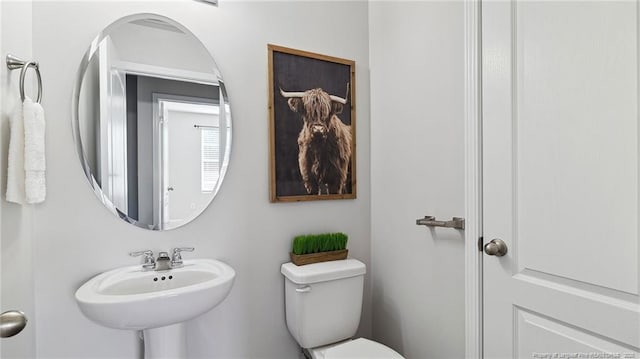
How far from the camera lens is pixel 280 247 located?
172 cm

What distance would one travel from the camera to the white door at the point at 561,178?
904 millimetres

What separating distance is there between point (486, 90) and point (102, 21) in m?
1.57

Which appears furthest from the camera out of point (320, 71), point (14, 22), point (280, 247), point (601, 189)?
point (320, 71)

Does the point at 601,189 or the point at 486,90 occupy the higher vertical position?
the point at 486,90

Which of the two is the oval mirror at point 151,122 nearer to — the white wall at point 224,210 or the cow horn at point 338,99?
the white wall at point 224,210

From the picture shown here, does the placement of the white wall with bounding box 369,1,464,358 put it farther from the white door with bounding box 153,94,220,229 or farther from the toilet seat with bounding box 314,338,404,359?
the white door with bounding box 153,94,220,229

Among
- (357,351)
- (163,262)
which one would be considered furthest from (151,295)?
(357,351)

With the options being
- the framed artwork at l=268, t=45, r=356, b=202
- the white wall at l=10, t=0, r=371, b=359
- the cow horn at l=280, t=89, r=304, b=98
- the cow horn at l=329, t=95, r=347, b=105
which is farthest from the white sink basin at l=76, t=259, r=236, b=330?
the cow horn at l=329, t=95, r=347, b=105

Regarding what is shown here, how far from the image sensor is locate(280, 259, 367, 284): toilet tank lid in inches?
60.8

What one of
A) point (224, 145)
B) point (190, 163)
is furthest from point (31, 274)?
point (224, 145)

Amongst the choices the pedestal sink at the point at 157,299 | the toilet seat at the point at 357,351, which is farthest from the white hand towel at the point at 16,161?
the toilet seat at the point at 357,351

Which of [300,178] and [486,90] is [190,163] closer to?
[300,178]

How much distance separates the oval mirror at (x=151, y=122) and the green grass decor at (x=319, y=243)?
0.50 metres

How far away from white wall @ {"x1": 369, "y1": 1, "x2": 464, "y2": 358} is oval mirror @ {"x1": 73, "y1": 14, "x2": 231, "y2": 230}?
2.94 feet
